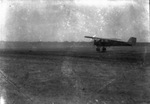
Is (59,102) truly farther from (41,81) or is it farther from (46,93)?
(41,81)

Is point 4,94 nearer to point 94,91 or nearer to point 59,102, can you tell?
point 59,102

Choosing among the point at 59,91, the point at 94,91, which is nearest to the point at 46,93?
the point at 59,91

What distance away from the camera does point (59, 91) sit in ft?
56.7

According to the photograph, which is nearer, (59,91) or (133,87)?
(59,91)

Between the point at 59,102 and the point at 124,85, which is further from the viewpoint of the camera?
the point at 124,85

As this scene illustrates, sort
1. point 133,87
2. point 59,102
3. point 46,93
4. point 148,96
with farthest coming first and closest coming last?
point 133,87
point 46,93
point 148,96
point 59,102

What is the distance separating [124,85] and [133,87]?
1036 millimetres

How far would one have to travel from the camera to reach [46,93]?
54.5 feet

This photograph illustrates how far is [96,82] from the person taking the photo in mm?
20875

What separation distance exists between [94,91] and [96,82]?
3673 millimetres

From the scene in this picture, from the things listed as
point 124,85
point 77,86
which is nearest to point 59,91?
point 77,86

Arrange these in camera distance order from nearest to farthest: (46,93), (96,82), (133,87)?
(46,93)
(133,87)
(96,82)

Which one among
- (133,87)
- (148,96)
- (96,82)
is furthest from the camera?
(96,82)

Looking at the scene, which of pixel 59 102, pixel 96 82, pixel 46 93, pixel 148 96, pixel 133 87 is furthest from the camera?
pixel 96 82
